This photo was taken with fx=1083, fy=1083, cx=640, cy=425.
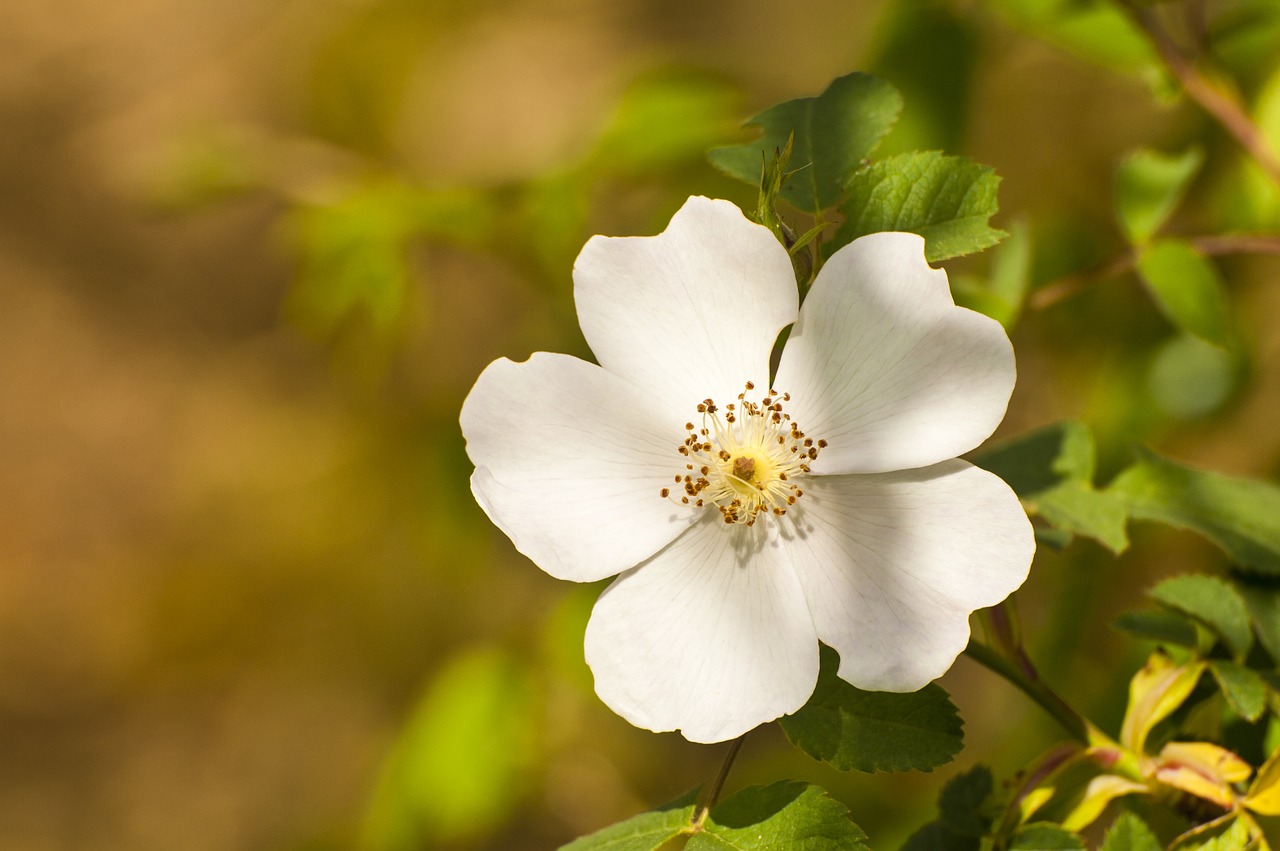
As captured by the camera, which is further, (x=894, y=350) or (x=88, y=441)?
(x=88, y=441)

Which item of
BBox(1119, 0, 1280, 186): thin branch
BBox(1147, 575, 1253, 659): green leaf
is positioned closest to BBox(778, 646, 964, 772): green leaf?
BBox(1147, 575, 1253, 659): green leaf

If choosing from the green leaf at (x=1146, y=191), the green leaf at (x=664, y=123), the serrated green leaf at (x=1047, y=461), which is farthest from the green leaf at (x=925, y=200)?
the green leaf at (x=664, y=123)

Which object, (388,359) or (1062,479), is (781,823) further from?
(388,359)

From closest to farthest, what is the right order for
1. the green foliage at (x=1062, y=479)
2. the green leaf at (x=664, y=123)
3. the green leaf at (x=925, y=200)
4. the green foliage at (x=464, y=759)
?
the green leaf at (x=925, y=200) → the green foliage at (x=1062, y=479) → the green leaf at (x=664, y=123) → the green foliage at (x=464, y=759)

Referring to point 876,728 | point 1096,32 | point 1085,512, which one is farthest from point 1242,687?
point 1096,32

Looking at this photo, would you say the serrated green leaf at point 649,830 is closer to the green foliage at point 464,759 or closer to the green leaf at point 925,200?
the green leaf at point 925,200

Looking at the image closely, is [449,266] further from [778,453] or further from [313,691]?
[778,453]

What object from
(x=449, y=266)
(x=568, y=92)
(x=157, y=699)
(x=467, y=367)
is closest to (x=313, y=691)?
(x=157, y=699)

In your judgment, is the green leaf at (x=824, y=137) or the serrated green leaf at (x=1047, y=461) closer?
the green leaf at (x=824, y=137)

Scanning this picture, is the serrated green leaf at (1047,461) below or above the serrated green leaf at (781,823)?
above
